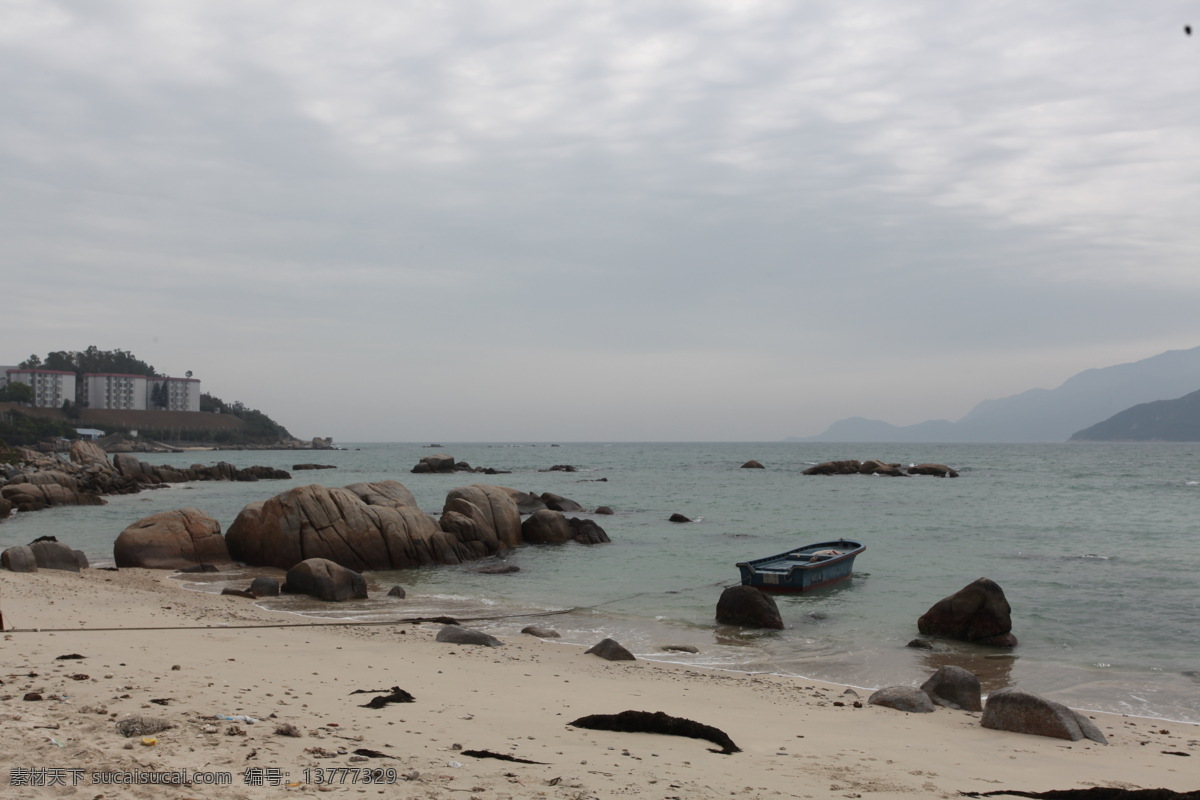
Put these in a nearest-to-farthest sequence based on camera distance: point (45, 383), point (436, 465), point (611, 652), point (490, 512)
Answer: point (611, 652) → point (490, 512) → point (436, 465) → point (45, 383)

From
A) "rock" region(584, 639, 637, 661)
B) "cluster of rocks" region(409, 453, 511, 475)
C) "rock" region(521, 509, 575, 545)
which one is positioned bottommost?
"cluster of rocks" region(409, 453, 511, 475)

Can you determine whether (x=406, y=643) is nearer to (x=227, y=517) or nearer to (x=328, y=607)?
(x=328, y=607)

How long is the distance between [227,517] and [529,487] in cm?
2894

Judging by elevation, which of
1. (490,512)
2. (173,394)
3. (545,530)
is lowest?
(545,530)

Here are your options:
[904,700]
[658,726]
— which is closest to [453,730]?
[658,726]

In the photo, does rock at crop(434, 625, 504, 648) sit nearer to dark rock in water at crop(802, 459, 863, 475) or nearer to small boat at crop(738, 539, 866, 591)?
small boat at crop(738, 539, 866, 591)

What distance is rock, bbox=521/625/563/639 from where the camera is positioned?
13349 millimetres

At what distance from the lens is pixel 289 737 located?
5.89 m

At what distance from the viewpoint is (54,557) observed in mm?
18484

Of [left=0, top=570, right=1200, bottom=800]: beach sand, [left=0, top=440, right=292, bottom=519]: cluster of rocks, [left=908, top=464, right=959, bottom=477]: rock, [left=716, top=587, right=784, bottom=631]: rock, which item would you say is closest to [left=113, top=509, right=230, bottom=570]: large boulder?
[left=0, top=570, right=1200, bottom=800]: beach sand

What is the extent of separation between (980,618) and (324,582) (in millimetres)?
12254

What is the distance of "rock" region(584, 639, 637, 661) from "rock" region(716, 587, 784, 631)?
12.4 ft

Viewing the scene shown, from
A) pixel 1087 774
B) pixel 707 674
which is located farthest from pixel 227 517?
pixel 1087 774

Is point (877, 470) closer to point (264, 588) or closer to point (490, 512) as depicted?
point (490, 512)
